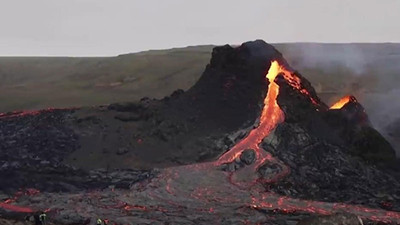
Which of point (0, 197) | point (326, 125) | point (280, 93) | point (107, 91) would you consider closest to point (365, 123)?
point (326, 125)

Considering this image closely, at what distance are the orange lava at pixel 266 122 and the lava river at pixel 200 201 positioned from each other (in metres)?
0.08

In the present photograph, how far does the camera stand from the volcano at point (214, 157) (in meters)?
35.6

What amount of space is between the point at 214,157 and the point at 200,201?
6.88 metres

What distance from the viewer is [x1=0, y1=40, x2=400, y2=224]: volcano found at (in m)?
35.6

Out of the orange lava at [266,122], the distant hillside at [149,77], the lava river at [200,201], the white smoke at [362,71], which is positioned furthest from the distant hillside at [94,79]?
the lava river at [200,201]

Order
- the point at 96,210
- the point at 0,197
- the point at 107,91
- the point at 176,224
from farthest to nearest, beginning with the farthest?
the point at 107,91
the point at 0,197
the point at 96,210
the point at 176,224

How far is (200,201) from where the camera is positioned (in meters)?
36.2

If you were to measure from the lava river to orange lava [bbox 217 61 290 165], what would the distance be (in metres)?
0.08

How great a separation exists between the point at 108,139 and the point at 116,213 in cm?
1215

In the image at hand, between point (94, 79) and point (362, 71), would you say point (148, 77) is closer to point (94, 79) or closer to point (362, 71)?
point (94, 79)

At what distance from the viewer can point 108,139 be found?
150 ft

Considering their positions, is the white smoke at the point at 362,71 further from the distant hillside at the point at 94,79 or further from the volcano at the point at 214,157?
the distant hillside at the point at 94,79

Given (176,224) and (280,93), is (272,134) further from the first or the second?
(176,224)

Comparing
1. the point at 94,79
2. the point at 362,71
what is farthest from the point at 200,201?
the point at 94,79
